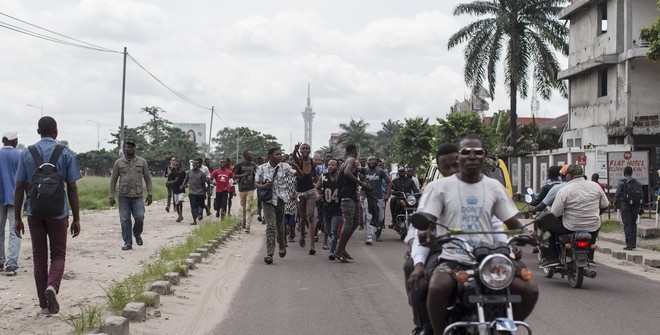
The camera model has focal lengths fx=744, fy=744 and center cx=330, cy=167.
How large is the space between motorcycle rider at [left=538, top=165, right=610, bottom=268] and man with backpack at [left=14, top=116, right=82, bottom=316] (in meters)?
6.55

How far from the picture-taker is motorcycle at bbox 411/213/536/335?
4551mm

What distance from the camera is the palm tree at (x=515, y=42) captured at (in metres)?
37.1

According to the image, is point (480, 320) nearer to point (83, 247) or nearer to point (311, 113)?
point (83, 247)

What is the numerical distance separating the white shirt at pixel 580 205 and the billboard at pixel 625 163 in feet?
47.0

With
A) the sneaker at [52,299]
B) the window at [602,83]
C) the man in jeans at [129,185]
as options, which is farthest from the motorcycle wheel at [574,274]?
the window at [602,83]

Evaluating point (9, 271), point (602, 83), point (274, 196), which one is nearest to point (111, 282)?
point (9, 271)

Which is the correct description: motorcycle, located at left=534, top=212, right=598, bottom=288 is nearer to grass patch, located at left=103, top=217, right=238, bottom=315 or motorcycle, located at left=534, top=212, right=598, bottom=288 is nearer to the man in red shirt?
grass patch, located at left=103, top=217, right=238, bottom=315

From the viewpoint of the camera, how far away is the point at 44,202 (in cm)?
745

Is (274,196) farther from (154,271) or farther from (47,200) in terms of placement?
(47,200)

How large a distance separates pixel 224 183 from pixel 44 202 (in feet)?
44.3

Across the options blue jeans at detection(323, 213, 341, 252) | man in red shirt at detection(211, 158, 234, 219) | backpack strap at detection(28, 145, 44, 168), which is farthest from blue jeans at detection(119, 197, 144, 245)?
man in red shirt at detection(211, 158, 234, 219)

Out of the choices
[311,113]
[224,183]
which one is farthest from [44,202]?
[311,113]

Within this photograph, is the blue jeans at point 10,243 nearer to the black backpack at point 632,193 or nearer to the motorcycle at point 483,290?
the motorcycle at point 483,290

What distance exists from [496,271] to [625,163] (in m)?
21.3
